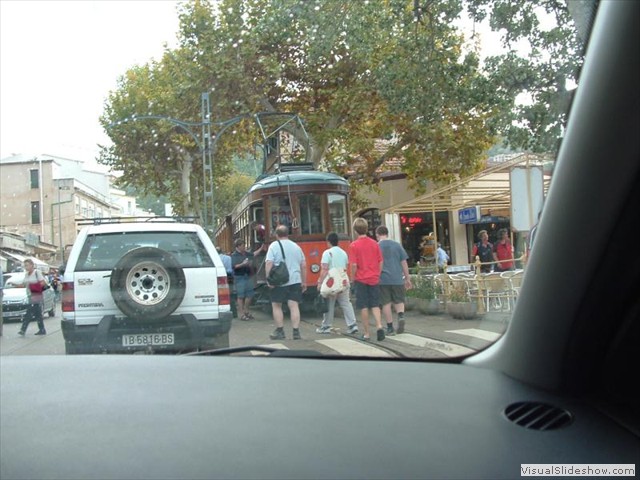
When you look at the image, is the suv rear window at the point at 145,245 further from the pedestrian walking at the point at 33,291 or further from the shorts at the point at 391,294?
the shorts at the point at 391,294

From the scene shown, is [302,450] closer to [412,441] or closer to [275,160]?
[412,441]

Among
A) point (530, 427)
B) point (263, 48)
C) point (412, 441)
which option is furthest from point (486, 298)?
point (263, 48)

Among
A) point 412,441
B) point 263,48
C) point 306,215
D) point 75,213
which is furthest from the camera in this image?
point 75,213

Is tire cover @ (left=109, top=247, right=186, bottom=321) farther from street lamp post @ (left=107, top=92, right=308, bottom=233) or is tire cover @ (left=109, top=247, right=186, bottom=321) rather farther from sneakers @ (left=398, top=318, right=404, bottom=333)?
sneakers @ (left=398, top=318, right=404, bottom=333)

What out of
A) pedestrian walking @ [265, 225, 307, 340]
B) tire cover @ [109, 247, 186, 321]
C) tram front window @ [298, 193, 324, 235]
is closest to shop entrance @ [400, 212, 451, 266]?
tram front window @ [298, 193, 324, 235]

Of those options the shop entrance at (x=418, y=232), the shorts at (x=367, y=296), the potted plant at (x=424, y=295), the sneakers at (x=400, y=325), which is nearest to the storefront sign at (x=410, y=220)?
the shop entrance at (x=418, y=232)
